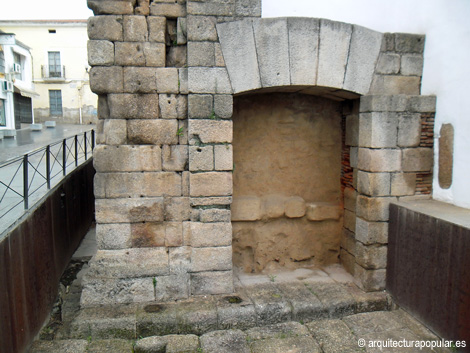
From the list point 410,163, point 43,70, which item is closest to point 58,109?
point 43,70

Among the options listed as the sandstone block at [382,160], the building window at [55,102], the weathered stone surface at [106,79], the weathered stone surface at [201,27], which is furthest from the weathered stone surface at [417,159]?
the building window at [55,102]

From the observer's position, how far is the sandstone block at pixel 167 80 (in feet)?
13.8

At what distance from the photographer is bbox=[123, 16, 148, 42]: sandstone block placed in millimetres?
4125

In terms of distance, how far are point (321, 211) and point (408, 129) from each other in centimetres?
150

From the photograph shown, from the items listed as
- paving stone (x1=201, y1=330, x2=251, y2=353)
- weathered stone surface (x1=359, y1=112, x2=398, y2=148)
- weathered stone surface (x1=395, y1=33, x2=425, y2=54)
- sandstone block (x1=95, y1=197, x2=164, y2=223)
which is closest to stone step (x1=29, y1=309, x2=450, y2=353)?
paving stone (x1=201, y1=330, x2=251, y2=353)

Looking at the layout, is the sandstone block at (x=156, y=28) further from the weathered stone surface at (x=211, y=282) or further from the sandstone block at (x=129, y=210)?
the weathered stone surface at (x=211, y=282)

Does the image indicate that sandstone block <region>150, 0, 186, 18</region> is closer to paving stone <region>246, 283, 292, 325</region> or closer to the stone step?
paving stone <region>246, 283, 292, 325</region>

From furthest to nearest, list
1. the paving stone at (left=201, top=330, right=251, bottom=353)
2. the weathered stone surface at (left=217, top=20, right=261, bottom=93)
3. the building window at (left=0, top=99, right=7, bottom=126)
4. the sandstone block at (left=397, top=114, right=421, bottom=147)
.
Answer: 1. the building window at (left=0, top=99, right=7, bottom=126)
2. the sandstone block at (left=397, top=114, right=421, bottom=147)
3. the weathered stone surface at (left=217, top=20, right=261, bottom=93)
4. the paving stone at (left=201, top=330, right=251, bottom=353)

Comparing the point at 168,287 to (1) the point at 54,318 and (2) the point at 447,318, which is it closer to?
(1) the point at 54,318

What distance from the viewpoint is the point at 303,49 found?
4348 mm

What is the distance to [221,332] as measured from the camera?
4000 millimetres

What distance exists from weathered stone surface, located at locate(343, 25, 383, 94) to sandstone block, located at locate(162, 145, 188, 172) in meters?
1.99

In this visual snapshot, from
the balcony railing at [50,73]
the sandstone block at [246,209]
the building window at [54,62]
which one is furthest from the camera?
the building window at [54,62]

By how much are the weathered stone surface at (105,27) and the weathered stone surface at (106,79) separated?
323 mm
